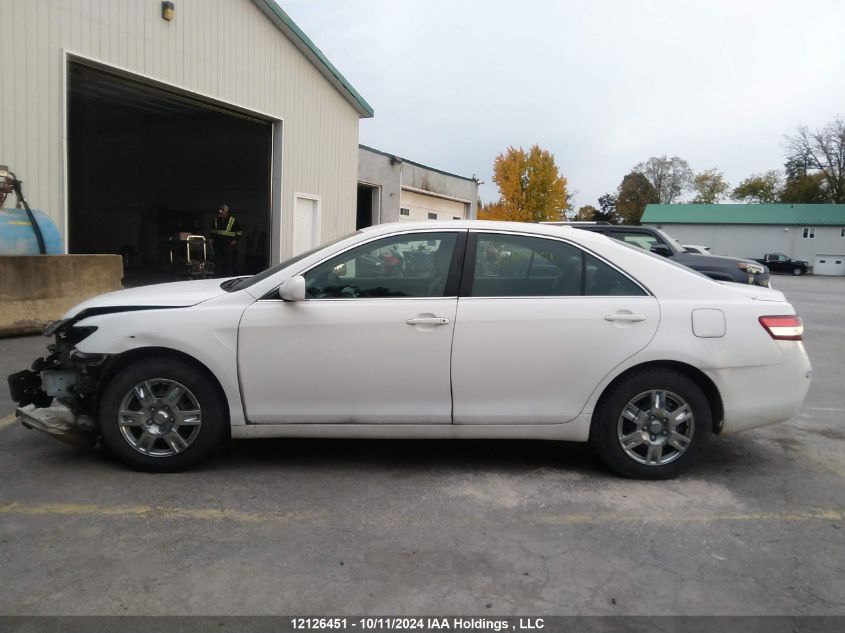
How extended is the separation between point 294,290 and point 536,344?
4.89ft

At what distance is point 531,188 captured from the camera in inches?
1545

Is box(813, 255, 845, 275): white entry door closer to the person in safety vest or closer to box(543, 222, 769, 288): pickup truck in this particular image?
box(543, 222, 769, 288): pickup truck

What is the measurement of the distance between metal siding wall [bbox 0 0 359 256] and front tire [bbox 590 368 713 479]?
9.40 m

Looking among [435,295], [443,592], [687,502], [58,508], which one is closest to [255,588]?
[443,592]

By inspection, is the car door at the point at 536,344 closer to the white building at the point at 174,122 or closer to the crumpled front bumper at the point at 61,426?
the crumpled front bumper at the point at 61,426

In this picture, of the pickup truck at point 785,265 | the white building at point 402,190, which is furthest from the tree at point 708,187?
the white building at point 402,190

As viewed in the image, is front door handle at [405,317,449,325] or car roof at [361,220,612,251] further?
car roof at [361,220,612,251]

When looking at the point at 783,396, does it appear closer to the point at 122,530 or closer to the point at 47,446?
the point at 122,530

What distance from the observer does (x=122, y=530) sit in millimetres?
3486

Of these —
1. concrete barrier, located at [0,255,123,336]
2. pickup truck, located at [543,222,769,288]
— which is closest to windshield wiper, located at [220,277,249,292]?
concrete barrier, located at [0,255,123,336]

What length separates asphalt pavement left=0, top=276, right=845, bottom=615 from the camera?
2916 mm

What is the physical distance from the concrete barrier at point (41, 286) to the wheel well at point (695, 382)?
7.43 metres

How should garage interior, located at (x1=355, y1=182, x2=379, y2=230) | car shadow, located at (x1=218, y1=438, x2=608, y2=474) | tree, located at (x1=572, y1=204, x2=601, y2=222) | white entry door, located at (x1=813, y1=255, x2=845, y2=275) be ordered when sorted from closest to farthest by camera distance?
1. car shadow, located at (x1=218, y1=438, x2=608, y2=474)
2. garage interior, located at (x1=355, y1=182, x2=379, y2=230)
3. white entry door, located at (x1=813, y1=255, x2=845, y2=275)
4. tree, located at (x1=572, y1=204, x2=601, y2=222)

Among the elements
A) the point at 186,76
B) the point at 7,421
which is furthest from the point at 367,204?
the point at 7,421
